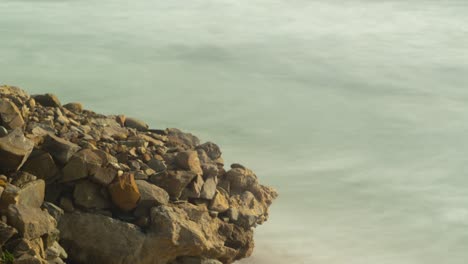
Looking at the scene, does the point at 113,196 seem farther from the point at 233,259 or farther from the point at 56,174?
the point at 233,259

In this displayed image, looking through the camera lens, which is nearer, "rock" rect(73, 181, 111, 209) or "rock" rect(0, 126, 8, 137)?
"rock" rect(0, 126, 8, 137)

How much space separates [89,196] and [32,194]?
3.03 ft

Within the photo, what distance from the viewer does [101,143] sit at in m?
14.4

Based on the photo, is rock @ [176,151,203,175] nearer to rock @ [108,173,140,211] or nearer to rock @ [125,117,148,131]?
rock @ [108,173,140,211]

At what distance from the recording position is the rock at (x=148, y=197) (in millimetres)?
13680

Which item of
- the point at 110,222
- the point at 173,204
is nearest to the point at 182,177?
the point at 173,204

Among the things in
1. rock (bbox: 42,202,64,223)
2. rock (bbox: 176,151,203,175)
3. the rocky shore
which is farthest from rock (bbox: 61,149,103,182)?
rock (bbox: 176,151,203,175)

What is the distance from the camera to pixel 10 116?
1377 cm

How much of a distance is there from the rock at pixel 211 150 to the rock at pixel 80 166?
277 cm

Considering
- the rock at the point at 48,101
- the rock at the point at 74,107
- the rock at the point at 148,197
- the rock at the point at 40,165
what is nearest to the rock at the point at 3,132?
the rock at the point at 40,165

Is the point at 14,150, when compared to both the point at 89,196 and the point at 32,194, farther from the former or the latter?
the point at 89,196

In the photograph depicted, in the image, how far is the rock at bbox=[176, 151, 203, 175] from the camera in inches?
572

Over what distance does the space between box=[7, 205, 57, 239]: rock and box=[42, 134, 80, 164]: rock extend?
102cm

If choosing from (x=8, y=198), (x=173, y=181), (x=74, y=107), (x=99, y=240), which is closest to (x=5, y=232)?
(x=8, y=198)
